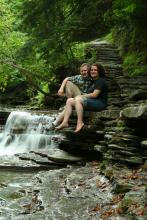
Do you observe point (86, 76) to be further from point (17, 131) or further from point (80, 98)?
point (17, 131)

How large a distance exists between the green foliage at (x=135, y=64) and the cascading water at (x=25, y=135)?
3.76 meters

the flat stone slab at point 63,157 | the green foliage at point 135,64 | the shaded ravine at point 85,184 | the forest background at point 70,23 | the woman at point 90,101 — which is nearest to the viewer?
the shaded ravine at point 85,184

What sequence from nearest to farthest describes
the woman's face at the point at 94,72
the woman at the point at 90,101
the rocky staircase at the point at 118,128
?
the rocky staircase at the point at 118,128, the woman at the point at 90,101, the woman's face at the point at 94,72

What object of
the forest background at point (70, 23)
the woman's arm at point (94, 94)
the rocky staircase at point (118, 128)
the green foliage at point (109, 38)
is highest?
the green foliage at point (109, 38)

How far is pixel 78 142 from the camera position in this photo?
45.0 feet

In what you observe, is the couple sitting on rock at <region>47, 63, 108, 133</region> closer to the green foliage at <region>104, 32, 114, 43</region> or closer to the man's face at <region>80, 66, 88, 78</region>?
the man's face at <region>80, 66, 88, 78</region>

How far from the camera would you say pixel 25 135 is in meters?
18.6

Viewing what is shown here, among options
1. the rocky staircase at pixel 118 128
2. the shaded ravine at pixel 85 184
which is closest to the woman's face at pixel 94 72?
the rocky staircase at pixel 118 128

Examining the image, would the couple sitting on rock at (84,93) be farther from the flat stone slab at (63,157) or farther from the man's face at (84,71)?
the flat stone slab at (63,157)

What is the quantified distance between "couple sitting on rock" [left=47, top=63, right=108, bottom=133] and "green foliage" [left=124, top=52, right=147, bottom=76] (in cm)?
365

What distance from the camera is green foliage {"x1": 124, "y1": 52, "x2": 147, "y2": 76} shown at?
1476 cm

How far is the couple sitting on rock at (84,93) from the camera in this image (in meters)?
10.9

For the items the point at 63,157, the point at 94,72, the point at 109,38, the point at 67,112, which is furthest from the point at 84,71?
the point at 109,38

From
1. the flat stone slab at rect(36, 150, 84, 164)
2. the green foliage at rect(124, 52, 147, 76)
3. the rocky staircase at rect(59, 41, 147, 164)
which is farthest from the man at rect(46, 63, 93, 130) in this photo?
the green foliage at rect(124, 52, 147, 76)
